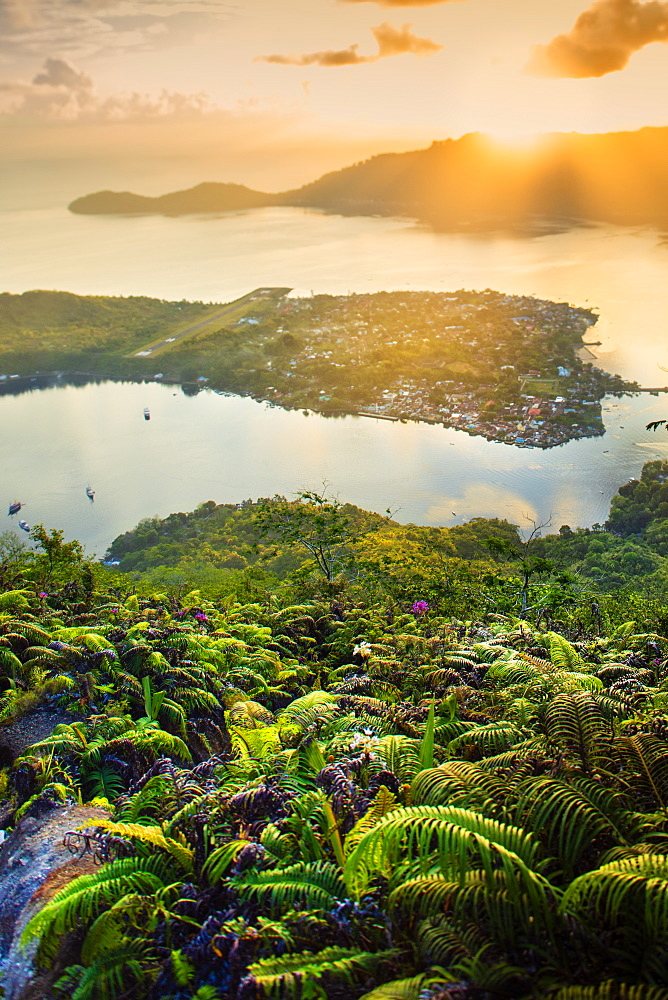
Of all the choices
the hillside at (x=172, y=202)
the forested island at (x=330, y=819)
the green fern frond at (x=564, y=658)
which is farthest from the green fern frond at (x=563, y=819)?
the hillside at (x=172, y=202)

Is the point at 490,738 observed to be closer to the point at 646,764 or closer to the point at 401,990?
the point at 646,764

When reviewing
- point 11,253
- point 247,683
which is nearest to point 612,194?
point 11,253

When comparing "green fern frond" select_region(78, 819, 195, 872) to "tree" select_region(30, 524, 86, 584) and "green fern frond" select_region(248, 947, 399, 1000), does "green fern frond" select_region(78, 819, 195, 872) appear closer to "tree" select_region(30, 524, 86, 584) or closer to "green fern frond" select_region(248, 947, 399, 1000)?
"green fern frond" select_region(248, 947, 399, 1000)

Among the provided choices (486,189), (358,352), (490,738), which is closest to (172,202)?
(486,189)

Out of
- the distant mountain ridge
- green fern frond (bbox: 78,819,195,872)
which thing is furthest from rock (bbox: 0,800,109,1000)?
the distant mountain ridge

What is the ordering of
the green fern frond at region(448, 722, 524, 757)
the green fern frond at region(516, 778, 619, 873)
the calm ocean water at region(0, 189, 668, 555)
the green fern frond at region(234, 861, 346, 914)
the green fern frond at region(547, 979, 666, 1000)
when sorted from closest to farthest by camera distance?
the green fern frond at region(547, 979, 666, 1000) → the green fern frond at region(516, 778, 619, 873) → the green fern frond at region(234, 861, 346, 914) → the green fern frond at region(448, 722, 524, 757) → the calm ocean water at region(0, 189, 668, 555)

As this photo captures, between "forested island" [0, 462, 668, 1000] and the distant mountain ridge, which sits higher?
the distant mountain ridge

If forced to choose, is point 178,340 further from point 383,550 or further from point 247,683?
point 247,683
